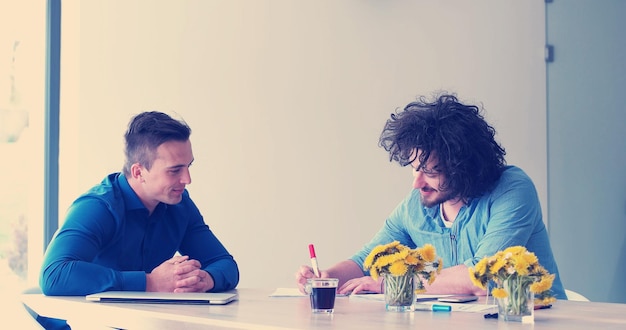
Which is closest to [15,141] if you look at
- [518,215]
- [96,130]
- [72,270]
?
[96,130]

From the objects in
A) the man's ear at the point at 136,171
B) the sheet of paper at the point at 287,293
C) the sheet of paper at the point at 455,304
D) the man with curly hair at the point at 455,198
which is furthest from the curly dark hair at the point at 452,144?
the man's ear at the point at 136,171

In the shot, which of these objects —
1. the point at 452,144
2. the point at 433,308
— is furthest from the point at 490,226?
the point at 433,308

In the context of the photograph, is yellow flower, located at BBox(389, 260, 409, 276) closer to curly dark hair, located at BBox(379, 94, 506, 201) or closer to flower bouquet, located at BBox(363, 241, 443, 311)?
flower bouquet, located at BBox(363, 241, 443, 311)

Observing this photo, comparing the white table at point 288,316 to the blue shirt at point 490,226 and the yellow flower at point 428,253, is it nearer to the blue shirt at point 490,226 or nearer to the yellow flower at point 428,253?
the yellow flower at point 428,253

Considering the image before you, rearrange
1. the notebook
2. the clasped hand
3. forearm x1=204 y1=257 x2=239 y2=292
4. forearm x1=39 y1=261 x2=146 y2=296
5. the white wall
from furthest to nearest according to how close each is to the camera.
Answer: the white wall < forearm x1=204 y1=257 x2=239 y2=292 < the clasped hand < forearm x1=39 y1=261 x2=146 y2=296 < the notebook

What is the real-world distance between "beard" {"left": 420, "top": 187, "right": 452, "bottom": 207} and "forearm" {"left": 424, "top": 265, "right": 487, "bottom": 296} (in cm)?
36

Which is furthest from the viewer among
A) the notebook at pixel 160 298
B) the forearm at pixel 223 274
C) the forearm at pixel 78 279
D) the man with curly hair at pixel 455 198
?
the forearm at pixel 223 274

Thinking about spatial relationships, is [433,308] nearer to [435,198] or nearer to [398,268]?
[398,268]

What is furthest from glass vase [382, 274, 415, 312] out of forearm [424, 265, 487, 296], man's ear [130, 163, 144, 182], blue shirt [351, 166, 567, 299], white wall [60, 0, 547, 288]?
white wall [60, 0, 547, 288]

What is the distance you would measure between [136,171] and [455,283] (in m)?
1.14

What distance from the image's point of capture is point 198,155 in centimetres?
408

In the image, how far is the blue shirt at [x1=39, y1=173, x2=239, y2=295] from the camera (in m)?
2.38

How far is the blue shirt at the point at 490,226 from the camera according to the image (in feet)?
8.30

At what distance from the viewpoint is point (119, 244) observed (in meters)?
2.72
